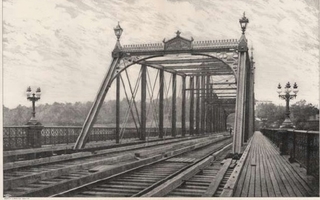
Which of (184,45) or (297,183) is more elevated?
(184,45)

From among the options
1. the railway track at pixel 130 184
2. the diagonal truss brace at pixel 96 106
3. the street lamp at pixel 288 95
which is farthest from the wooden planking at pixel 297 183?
the diagonal truss brace at pixel 96 106

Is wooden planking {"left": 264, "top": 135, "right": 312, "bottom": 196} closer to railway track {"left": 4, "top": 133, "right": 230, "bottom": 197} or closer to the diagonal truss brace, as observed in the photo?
railway track {"left": 4, "top": 133, "right": 230, "bottom": 197}

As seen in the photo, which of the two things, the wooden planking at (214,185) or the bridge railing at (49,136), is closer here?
the wooden planking at (214,185)

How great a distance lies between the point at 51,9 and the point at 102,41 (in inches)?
182

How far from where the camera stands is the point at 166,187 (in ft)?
21.2

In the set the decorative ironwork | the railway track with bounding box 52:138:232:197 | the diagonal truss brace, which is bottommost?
the railway track with bounding box 52:138:232:197

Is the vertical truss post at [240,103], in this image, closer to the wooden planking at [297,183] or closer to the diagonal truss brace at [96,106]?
the wooden planking at [297,183]

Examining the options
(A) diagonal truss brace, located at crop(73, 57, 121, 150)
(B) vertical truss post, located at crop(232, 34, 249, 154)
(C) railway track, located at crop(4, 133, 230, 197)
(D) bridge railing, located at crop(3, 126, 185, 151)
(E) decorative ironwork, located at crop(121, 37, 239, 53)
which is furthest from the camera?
(D) bridge railing, located at crop(3, 126, 185, 151)

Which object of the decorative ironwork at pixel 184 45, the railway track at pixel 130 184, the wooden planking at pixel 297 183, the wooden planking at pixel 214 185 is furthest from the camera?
the decorative ironwork at pixel 184 45

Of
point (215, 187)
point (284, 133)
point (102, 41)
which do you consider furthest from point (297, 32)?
point (102, 41)

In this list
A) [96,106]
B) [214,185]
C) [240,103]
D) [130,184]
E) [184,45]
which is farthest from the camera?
[184,45]

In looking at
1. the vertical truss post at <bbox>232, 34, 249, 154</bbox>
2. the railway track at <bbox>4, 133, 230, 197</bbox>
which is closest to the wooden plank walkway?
the vertical truss post at <bbox>232, 34, 249, 154</bbox>

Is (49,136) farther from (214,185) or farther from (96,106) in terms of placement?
(214,185)

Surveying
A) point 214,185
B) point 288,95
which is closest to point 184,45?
point 288,95
